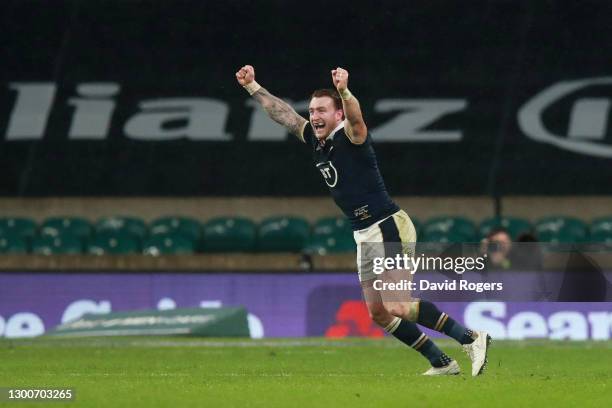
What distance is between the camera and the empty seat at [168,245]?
74.6ft

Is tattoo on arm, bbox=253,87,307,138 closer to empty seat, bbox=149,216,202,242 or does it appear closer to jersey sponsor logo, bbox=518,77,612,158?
empty seat, bbox=149,216,202,242

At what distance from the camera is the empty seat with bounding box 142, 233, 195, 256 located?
22750mm

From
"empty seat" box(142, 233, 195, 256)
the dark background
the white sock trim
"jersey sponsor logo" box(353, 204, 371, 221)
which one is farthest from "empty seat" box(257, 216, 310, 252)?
"jersey sponsor logo" box(353, 204, 371, 221)

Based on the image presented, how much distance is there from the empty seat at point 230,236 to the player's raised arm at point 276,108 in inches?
435

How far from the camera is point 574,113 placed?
24.3 metres

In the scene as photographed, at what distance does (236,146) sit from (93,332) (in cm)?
682

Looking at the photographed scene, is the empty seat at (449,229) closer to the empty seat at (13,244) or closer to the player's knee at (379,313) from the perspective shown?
the empty seat at (13,244)

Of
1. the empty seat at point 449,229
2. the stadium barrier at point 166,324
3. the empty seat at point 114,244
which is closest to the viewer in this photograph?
the stadium barrier at point 166,324

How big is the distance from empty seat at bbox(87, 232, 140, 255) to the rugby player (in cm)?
1183

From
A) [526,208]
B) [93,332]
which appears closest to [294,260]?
[93,332]

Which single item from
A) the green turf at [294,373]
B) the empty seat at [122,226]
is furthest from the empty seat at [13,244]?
the green turf at [294,373]

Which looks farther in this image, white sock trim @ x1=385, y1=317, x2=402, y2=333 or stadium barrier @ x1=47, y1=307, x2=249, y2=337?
stadium barrier @ x1=47, y1=307, x2=249, y2=337

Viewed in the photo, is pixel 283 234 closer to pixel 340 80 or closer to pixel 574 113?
pixel 574 113

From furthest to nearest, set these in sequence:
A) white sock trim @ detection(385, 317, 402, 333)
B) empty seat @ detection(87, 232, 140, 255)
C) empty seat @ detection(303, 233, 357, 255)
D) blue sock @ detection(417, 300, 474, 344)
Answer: empty seat @ detection(87, 232, 140, 255) < empty seat @ detection(303, 233, 357, 255) < white sock trim @ detection(385, 317, 402, 333) < blue sock @ detection(417, 300, 474, 344)
